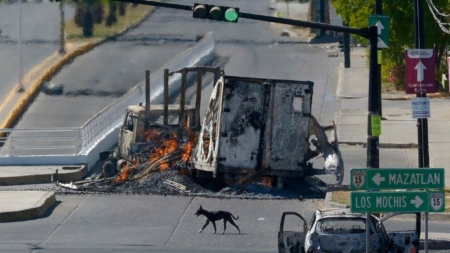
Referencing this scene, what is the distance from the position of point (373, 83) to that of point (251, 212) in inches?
144

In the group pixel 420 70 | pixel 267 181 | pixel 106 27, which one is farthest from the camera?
pixel 106 27

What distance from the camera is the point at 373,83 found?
2119 cm

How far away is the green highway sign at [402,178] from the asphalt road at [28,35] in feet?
116

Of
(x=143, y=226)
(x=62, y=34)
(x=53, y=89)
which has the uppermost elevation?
(x=62, y=34)

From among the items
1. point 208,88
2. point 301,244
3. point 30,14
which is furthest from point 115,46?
point 301,244

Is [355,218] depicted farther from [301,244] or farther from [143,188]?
[143,188]

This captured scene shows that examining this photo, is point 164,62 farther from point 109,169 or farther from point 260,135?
point 260,135

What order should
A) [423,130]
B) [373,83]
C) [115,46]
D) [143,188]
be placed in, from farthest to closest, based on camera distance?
[115,46], [143,188], [423,130], [373,83]

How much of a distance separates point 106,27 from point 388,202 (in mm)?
44070

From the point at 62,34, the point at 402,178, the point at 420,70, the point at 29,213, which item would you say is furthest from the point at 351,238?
the point at 62,34

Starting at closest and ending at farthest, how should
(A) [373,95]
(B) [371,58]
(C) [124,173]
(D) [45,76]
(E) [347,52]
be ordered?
(B) [371,58], (A) [373,95], (C) [124,173], (D) [45,76], (E) [347,52]

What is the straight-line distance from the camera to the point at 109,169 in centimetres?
2733

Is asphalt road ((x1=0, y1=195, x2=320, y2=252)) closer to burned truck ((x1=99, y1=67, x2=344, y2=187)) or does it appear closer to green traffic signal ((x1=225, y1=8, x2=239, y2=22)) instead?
burned truck ((x1=99, y1=67, x2=344, y2=187))

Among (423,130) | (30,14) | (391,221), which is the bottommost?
(391,221)
